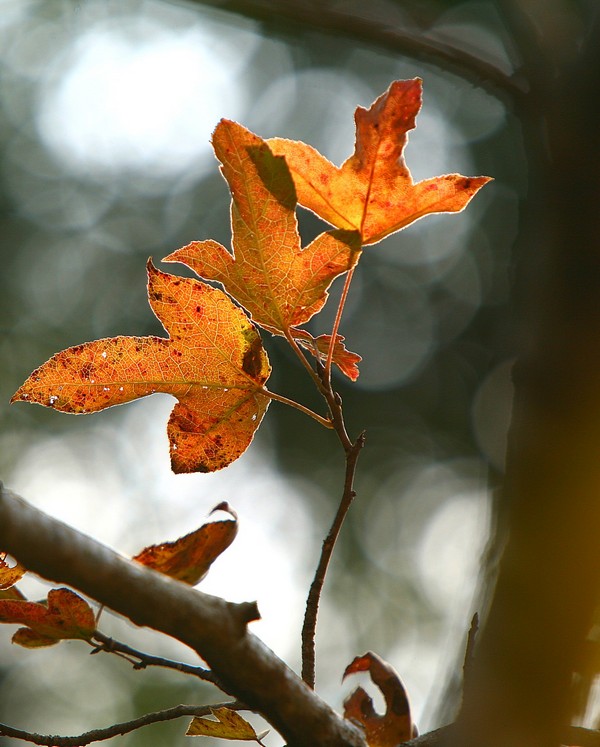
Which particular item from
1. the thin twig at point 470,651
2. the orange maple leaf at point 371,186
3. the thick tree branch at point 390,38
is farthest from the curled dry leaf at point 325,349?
the thick tree branch at point 390,38

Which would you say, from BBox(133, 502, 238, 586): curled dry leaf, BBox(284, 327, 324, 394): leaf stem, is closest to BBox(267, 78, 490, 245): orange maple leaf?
BBox(284, 327, 324, 394): leaf stem

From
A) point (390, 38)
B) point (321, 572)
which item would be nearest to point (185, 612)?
point (321, 572)

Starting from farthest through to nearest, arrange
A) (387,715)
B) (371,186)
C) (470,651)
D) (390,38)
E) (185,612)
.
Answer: (390,38)
(387,715)
(371,186)
(470,651)
(185,612)

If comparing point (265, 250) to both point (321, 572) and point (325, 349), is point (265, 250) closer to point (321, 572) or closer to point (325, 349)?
point (325, 349)

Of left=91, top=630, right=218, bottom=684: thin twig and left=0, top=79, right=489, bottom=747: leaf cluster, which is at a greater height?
left=0, top=79, right=489, bottom=747: leaf cluster

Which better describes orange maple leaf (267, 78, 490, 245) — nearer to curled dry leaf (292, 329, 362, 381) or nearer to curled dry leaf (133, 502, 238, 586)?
curled dry leaf (292, 329, 362, 381)

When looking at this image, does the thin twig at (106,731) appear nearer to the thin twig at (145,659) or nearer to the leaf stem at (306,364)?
the thin twig at (145,659)

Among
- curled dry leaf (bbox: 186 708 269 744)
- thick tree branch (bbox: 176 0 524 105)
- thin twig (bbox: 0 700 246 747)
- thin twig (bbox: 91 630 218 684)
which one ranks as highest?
thick tree branch (bbox: 176 0 524 105)
